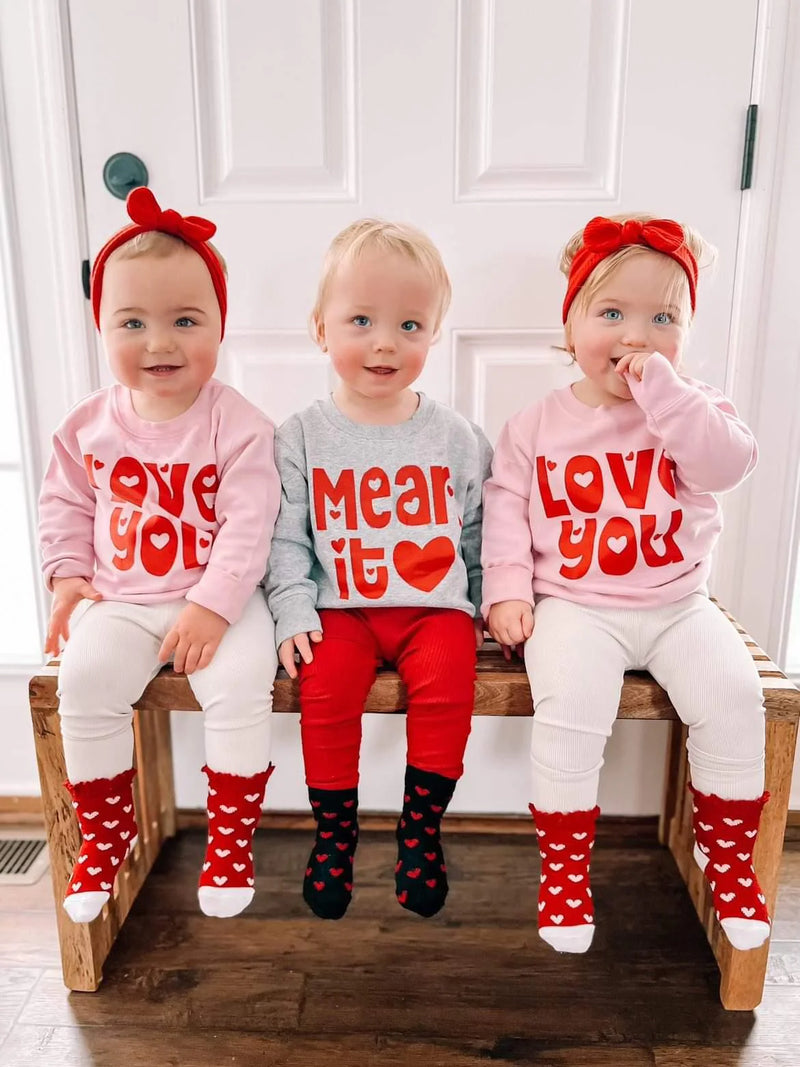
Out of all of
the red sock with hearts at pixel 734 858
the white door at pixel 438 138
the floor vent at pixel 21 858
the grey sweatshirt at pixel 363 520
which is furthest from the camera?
the floor vent at pixel 21 858

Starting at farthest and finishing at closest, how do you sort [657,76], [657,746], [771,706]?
[657,746] → [657,76] → [771,706]

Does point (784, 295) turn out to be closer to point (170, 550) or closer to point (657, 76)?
point (657, 76)

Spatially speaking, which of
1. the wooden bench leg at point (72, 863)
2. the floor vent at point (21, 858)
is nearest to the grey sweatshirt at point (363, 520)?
the wooden bench leg at point (72, 863)

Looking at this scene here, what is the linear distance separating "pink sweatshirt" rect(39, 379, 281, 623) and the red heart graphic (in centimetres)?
17

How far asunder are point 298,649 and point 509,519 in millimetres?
317

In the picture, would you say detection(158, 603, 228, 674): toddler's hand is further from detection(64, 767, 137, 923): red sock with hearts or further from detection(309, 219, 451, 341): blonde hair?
detection(309, 219, 451, 341): blonde hair

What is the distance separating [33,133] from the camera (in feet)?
4.34

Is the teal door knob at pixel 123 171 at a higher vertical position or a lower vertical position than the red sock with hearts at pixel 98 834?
higher

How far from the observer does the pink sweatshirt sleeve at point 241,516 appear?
1.09 metres

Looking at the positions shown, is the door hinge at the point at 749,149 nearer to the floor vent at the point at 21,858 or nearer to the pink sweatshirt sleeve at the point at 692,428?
the pink sweatshirt sleeve at the point at 692,428

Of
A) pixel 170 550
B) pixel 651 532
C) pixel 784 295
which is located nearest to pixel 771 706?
pixel 651 532

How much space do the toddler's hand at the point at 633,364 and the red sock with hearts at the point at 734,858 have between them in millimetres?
505

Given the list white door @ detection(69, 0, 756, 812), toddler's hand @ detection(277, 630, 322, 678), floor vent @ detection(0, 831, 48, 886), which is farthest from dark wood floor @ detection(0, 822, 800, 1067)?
white door @ detection(69, 0, 756, 812)

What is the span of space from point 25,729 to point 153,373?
80 cm
